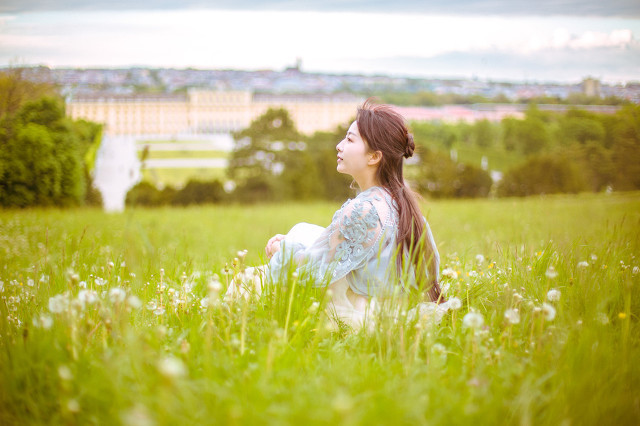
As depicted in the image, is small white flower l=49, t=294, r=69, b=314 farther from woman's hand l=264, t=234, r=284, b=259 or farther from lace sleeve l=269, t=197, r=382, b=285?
woman's hand l=264, t=234, r=284, b=259

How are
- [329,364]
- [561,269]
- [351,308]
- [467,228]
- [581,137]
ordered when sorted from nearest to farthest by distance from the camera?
[329,364], [351,308], [561,269], [467,228], [581,137]

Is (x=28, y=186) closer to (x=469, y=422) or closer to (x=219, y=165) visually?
(x=469, y=422)

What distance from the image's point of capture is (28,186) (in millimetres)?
10891

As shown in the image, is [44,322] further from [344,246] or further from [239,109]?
[239,109]

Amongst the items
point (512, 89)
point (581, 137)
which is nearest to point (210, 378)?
point (581, 137)

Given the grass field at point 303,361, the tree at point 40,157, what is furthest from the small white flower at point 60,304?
the tree at point 40,157

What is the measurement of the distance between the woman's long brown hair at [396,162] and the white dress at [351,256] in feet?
0.22

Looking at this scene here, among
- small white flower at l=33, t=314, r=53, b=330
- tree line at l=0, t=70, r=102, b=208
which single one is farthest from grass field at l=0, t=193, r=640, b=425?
tree line at l=0, t=70, r=102, b=208

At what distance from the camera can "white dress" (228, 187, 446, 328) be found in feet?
8.11

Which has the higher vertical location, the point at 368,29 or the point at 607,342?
the point at 368,29

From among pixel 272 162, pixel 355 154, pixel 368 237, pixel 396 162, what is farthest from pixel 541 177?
pixel 368 237

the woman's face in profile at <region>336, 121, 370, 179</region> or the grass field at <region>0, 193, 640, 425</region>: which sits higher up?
the woman's face in profile at <region>336, 121, 370, 179</region>

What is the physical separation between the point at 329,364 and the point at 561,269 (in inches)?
61.6

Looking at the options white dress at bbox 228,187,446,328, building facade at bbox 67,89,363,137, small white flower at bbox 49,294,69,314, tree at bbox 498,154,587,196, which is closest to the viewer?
small white flower at bbox 49,294,69,314
